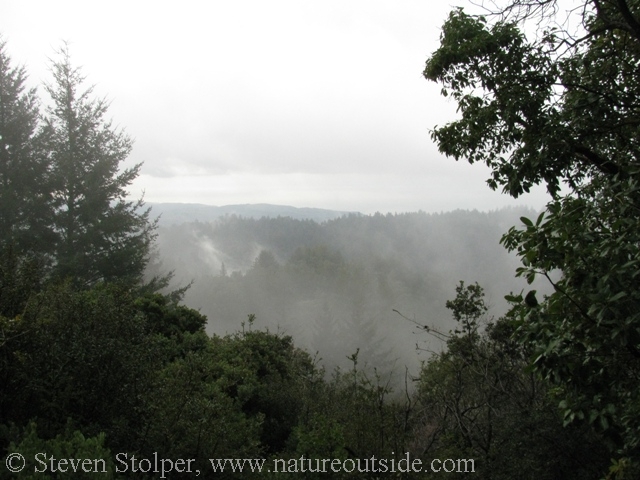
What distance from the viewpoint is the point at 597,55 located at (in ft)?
16.8

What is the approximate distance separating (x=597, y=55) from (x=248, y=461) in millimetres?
5997

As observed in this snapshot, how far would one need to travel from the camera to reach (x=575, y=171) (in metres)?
5.43

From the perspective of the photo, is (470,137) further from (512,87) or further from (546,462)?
(546,462)

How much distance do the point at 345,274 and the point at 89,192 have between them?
2123 inches

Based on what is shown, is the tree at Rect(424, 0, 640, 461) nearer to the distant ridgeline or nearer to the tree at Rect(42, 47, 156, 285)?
the distant ridgeline

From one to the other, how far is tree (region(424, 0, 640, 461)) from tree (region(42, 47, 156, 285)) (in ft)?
50.8

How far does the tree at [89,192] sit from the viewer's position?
17406 mm

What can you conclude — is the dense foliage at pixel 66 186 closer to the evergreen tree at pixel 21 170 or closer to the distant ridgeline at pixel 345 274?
the evergreen tree at pixel 21 170

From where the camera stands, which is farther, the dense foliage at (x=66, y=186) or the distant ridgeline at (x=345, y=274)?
the distant ridgeline at (x=345, y=274)

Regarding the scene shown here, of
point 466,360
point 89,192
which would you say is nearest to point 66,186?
point 89,192

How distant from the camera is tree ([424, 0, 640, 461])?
2652 millimetres

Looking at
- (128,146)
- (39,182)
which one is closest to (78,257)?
(39,182)

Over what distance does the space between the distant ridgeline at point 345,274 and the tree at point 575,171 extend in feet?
32.8

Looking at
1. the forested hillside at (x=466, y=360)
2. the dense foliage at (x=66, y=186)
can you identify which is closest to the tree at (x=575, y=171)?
the forested hillside at (x=466, y=360)
